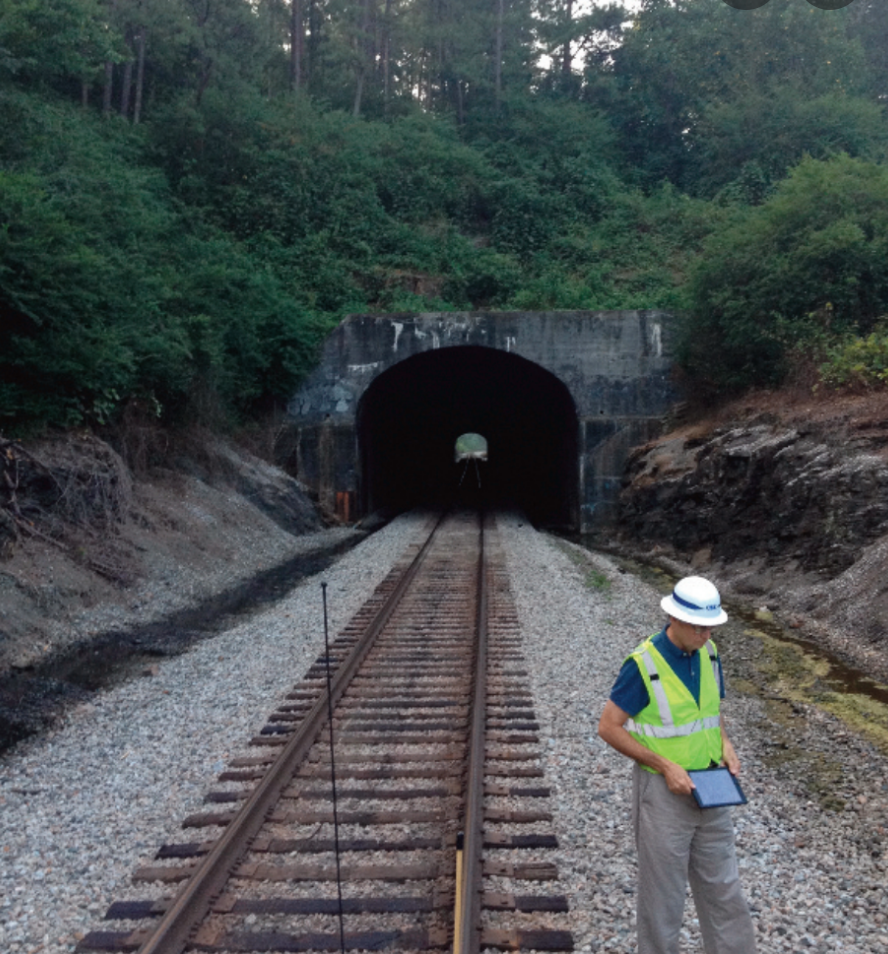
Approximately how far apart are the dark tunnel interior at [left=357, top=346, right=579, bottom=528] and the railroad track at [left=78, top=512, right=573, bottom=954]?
682 inches

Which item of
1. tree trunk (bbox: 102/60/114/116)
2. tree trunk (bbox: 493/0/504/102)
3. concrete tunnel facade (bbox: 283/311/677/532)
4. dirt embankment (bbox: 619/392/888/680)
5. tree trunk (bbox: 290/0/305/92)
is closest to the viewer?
dirt embankment (bbox: 619/392/888/680)

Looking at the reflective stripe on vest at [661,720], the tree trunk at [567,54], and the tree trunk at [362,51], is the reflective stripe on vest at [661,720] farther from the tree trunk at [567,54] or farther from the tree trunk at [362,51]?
the tree trunk at [567,54]

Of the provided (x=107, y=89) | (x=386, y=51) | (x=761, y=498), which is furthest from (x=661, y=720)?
(x=386, y=51)

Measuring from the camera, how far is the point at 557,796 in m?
5.48

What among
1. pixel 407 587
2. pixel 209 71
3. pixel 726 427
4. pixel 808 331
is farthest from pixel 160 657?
pixel 209 71

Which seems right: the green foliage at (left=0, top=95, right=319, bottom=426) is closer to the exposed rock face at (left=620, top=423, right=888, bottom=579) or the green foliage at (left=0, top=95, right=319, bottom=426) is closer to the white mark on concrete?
the white mark on concrete

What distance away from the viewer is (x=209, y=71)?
34.1 metres

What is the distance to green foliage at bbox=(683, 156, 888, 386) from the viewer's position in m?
18.3

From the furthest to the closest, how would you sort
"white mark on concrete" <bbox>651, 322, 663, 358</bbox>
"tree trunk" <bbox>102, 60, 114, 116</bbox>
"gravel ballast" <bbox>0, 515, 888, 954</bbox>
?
1. "tree trunk" <bbox>102, 60, 114, 116</bbox>
2. "white mark on concrete" <bbox>651, 322, 663, 358</bbox>
3. "gravel ballast" <bbox>0, 515, 888, 954</bbox>

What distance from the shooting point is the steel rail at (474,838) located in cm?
378

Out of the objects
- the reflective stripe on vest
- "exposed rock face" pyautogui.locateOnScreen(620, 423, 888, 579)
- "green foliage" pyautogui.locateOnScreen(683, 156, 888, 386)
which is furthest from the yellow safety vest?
"green foliage" pyautogui.locateOnScreen(683, 156, 888, 386)

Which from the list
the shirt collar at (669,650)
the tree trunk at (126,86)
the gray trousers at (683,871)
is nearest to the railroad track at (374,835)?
the gray trousers at (683,871)

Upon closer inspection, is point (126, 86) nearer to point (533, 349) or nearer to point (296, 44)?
point (296, 44)

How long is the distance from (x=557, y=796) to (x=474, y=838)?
957 mm
